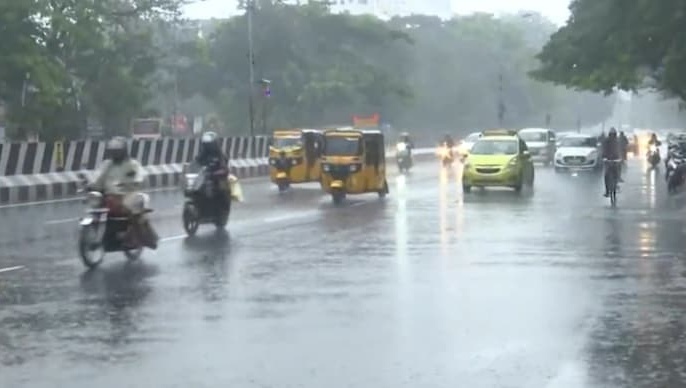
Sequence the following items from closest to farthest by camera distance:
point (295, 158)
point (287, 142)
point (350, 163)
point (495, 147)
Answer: point (350, 163), point (495, 147), point (295, 158), point (287, 142)

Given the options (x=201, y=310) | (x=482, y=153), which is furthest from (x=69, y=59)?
(x=201, y=310)

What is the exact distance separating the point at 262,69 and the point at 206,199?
68174 millimetres

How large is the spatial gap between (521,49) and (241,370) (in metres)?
129

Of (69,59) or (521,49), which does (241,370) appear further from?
(521,49)

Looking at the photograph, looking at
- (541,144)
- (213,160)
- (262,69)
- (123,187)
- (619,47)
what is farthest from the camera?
(262,69)

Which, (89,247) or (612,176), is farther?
(612,176)

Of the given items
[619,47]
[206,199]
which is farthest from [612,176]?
[619,47]

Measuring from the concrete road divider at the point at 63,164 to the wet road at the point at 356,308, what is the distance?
37.6 ft

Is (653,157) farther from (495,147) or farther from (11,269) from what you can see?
(11,269)

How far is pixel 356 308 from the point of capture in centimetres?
1248

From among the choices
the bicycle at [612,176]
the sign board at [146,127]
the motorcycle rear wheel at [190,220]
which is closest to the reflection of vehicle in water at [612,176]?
the bicycle at [612,176]

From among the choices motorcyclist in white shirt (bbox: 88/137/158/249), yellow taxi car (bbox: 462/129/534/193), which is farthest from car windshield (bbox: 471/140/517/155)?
motorcyclist in white shirt (bbox: 88/137/158/249)

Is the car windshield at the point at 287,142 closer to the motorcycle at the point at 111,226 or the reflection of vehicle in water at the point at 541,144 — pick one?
the motorcycle at the point at 111,226

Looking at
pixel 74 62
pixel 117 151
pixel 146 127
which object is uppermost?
pixel 74 62
